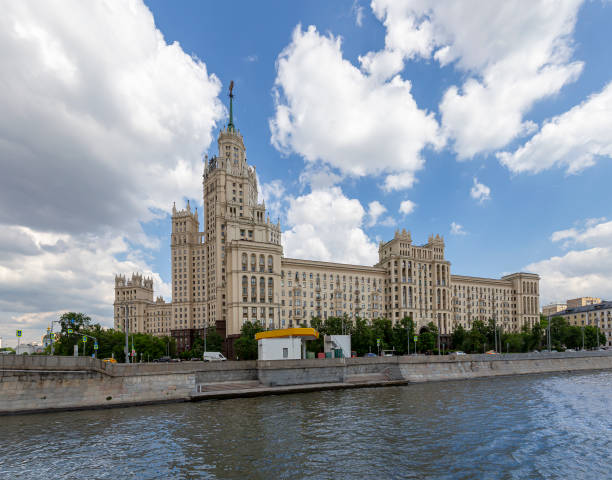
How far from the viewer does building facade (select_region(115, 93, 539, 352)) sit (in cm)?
12162

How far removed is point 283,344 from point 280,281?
6694cm

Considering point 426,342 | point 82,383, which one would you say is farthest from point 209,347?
point 82,383

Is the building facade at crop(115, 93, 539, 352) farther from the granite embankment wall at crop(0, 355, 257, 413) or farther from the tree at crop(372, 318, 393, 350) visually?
the granite embankment wall at crop(0, 355, 257, 413)

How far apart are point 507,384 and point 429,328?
75.6 metres

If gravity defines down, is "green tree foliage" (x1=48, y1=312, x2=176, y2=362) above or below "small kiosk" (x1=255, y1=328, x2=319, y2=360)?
below

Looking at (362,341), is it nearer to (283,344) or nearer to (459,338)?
(459,338)

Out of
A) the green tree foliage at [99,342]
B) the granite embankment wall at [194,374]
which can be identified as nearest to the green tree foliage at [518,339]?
the granite embankment wall at [194,374]

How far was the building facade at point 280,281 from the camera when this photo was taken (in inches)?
4788

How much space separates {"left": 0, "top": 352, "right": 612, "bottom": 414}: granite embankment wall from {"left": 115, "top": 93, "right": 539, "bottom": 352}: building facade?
37943mm

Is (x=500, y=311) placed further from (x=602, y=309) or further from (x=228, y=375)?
(x=228, y=375)

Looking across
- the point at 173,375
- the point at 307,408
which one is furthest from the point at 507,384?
the point at 173,375

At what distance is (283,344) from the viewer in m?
60.0

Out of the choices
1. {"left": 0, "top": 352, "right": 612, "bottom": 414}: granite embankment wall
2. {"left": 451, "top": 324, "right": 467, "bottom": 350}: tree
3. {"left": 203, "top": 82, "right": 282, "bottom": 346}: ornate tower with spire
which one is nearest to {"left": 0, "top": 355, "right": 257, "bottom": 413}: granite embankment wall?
{"left": 0, "top": 352, "right": 612, "bottom": 414}: granite embankment wall

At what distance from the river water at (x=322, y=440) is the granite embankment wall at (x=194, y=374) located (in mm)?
2307
